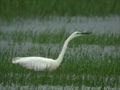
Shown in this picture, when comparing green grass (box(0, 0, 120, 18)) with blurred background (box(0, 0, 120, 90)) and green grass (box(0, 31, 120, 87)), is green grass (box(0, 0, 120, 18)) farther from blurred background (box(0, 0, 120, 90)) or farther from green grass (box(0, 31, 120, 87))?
green grass (box(0, 31, 120, 87))

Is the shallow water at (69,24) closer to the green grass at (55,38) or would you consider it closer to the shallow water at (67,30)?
the shallow water at (67,30)

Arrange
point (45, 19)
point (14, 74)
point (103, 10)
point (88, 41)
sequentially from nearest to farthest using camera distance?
point (14, 74) < point (88, 41) < point (45, 19) < point (103, 10)

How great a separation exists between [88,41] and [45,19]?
5634mm

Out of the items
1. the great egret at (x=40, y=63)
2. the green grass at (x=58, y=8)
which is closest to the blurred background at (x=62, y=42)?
the green grass at (x=58, y=8)

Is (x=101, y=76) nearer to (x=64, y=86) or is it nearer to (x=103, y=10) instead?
(x=64, y=86)

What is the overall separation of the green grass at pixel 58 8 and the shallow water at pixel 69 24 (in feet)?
2.50

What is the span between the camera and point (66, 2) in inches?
926

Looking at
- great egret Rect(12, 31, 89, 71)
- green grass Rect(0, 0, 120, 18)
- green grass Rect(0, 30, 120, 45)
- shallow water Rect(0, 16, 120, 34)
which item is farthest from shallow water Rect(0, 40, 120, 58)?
green grass Rect(0, 0, 120, 18)

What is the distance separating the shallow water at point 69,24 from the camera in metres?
19.5

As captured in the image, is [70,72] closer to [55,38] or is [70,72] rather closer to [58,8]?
[55,38]

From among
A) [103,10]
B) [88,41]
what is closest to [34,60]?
[88,41]

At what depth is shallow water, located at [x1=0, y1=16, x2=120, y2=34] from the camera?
19.5m

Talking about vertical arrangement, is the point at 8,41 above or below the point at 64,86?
above

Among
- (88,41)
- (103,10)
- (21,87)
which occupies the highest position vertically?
(103,10)
